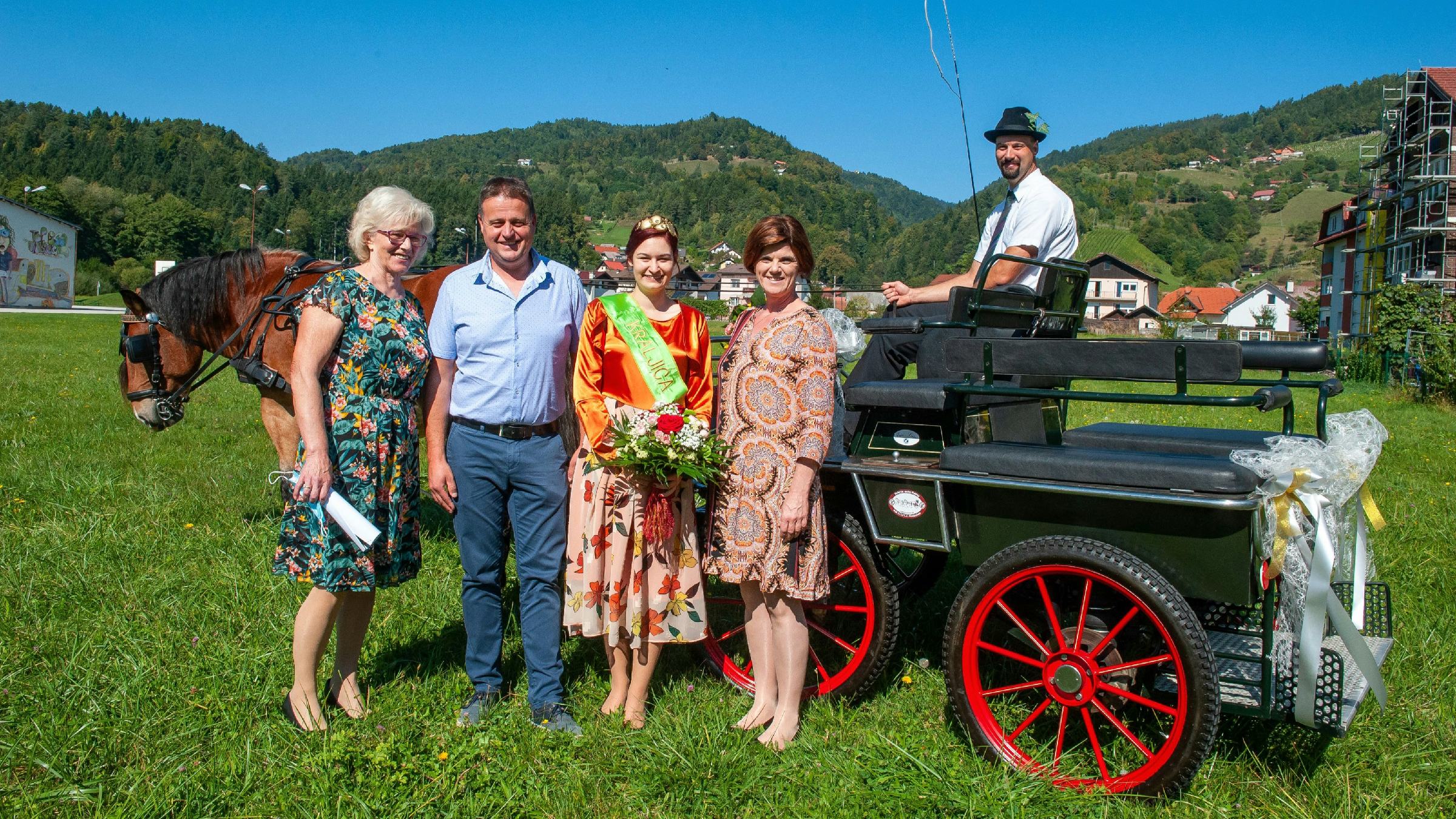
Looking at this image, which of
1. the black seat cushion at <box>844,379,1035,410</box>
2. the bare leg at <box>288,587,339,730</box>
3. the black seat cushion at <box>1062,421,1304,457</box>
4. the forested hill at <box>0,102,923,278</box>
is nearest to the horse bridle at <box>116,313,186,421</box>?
the bare leg at <box>288,587,339,730</box>

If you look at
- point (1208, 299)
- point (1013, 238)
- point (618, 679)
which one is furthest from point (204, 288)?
point (1208, 299)

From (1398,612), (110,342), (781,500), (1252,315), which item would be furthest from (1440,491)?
(1252,315)

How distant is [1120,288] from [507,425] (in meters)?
127

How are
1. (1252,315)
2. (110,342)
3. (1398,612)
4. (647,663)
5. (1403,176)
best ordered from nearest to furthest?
(647,663)
(1398,612)
(110,342)
(1403,176)
(1252,315)

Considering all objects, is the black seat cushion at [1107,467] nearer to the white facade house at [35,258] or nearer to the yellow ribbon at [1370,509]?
the yellow ribbon at [1370,509]

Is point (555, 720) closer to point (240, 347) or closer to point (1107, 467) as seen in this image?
point (1107, 467)

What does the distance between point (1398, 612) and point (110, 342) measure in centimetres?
2856

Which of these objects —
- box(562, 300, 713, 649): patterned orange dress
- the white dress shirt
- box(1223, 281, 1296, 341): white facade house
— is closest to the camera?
box(562, 300, 713, 649): patterned orange dress

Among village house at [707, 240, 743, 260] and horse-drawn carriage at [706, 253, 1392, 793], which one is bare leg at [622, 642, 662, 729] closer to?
horse-drawn carriage at [706, 253, 1392, 793]

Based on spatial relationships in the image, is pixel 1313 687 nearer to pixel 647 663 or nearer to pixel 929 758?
pixel 929 758

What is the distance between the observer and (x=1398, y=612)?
5.12 meters

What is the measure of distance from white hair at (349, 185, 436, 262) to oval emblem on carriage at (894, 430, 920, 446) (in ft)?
6.78

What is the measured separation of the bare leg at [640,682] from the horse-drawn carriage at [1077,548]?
0.61 m

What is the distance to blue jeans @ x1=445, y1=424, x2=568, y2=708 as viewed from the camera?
12.8 ft
